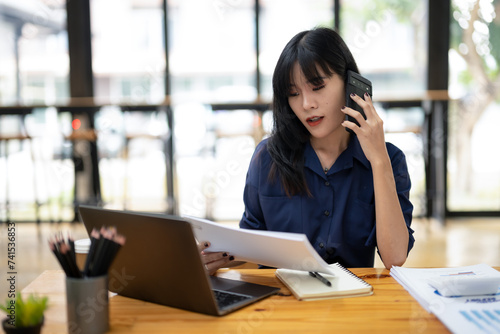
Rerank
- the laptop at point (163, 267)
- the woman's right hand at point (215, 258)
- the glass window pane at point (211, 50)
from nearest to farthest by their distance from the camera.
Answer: the laptop at point (163, 267)
the woman's right hand at point (215, 258)
the glass window pane at point (211, 50)

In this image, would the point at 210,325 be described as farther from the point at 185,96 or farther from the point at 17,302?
the point at 185,96

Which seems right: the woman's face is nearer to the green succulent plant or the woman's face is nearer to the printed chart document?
the printed chart document

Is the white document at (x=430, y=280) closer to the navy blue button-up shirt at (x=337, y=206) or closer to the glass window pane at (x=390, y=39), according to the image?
the navy blue button-up shirt at (x=337, y=206)

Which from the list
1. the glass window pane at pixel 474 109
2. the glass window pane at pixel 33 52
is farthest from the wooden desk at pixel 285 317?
the glass window pane at pixel 33 52

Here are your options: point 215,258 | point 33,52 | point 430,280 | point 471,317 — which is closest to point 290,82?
point 215,258

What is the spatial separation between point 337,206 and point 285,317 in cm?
59

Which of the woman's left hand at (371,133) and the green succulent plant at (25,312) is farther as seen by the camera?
the woman's left hand at (371,133)

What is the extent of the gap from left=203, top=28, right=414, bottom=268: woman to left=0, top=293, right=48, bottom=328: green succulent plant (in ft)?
2.57

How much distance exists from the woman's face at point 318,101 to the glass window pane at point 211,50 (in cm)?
349

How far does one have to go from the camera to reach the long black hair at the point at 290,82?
4.32 ft

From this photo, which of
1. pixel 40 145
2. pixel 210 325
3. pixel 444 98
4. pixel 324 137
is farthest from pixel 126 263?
pixel 40 145

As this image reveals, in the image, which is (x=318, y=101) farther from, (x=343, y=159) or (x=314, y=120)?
(x=343, y=159)

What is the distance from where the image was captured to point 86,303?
74 cm

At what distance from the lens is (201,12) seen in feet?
15.8
